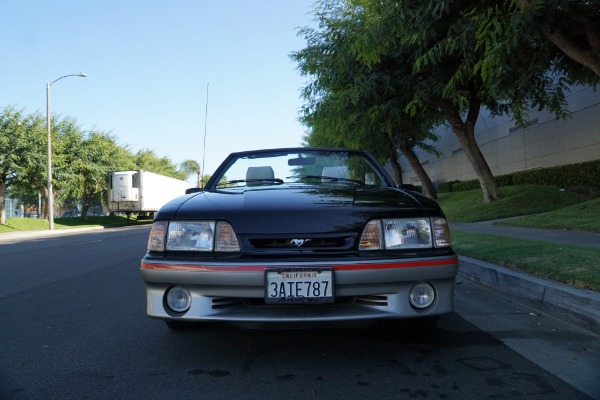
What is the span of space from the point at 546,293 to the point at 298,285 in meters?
3.05

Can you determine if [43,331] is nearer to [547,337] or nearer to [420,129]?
[547,337]

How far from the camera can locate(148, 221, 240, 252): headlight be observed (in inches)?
117

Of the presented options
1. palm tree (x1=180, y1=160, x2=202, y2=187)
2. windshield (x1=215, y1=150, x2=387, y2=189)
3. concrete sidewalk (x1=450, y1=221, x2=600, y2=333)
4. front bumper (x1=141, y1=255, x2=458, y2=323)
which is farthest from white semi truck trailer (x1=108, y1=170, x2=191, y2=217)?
palm tree (x1=180, y1=160, x2=202, y2=187)

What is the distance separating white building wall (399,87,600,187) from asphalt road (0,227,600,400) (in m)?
15.6

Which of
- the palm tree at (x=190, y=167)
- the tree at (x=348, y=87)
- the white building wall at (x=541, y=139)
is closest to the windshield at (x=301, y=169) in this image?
the tree at (x=348, y=87)

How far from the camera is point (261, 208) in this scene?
3062 mm

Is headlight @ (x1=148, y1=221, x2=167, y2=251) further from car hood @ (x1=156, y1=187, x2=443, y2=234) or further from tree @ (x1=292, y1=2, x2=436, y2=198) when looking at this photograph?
tree @ (x1=292, y1=2, x2=436, y2=198)

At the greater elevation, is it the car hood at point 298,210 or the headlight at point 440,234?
the car hood at point 298,210

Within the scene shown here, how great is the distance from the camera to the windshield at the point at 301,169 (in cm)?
441

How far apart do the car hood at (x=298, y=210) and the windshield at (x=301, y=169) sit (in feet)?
3.14

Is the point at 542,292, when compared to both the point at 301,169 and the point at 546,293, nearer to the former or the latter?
the point at 546,293

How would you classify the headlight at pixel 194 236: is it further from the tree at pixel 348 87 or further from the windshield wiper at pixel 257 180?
the tree at pixel 348 87


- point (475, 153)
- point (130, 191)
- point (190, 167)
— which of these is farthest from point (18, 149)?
point (190, 167)

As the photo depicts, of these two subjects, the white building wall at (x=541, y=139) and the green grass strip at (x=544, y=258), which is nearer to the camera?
the green grass strip at (x=544, y=258)
